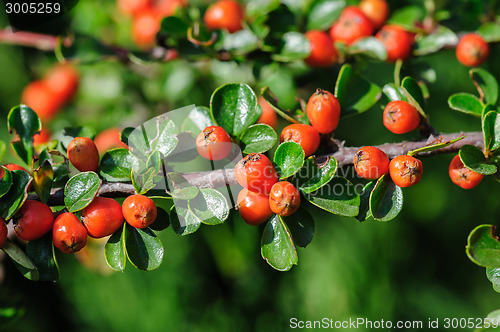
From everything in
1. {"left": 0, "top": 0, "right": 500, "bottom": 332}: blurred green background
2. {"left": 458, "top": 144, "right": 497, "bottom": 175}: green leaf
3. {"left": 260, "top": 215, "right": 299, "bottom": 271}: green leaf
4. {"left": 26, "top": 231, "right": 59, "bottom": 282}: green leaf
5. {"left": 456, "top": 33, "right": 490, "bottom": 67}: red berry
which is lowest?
{"left": 0, "top": 0, "right": 500, "bottom": 332}: blurred green background

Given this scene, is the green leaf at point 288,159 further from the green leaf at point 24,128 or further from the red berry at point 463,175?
the green leaf at point 24,128

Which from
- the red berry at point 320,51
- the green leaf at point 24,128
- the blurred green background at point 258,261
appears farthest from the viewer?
the blurred green background at point 258,261

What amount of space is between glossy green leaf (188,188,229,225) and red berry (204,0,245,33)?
708 millimetres

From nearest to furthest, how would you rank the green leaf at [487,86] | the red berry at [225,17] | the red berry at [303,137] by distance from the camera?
the red berry at [303,137] → the green leaf at [487,86] → the red berry at [225,17]

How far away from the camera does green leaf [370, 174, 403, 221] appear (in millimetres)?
922

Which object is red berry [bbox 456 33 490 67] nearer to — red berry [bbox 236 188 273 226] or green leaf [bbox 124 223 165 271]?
red berry [bbox 236 188 273 226]

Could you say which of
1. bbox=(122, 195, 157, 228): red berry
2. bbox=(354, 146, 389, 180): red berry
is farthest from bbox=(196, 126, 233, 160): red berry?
bbox=(354, 146, 389, 180): red berry

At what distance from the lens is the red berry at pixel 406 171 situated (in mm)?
885

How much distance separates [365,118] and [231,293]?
47.8 inches

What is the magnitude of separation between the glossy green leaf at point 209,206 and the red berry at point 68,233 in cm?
23

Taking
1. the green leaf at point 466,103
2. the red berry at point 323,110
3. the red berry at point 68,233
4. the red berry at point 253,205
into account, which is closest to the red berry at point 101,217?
the red berry at point 68,233

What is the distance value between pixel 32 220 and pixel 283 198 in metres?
0.51

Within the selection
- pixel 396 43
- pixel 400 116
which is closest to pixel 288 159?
pixel 400 116

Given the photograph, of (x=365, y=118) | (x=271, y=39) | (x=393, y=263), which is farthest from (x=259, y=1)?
(x=393, y=263)
